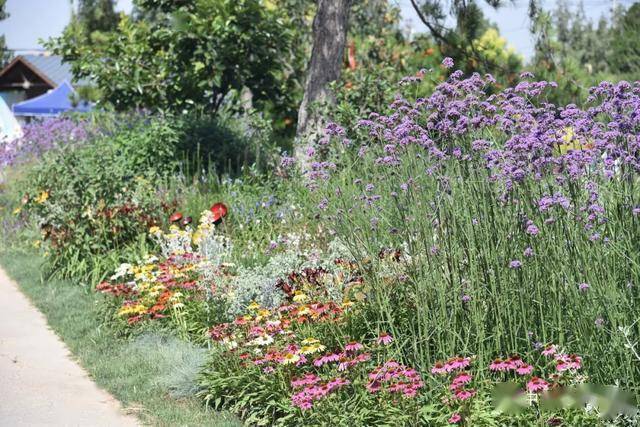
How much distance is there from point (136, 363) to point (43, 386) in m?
0.66

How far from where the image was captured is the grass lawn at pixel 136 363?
5133mm

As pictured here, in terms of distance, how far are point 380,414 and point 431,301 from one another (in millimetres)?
→ 672

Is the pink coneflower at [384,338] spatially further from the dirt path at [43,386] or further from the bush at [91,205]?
the bush at [91,205]

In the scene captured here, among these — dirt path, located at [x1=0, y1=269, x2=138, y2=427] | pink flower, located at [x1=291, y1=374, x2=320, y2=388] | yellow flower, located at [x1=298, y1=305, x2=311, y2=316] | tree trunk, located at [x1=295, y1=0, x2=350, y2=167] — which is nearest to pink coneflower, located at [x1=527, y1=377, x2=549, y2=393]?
pink flower, located at [x1=291, y1=374, x2=320, y2=388]

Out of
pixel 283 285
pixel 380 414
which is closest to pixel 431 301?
pixel 380 414

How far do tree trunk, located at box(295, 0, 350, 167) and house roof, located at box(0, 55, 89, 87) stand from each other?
96.6 ft

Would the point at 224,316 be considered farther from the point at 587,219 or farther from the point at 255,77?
the point at 255,77

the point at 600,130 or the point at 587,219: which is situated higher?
the point at 600,130

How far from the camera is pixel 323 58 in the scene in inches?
429

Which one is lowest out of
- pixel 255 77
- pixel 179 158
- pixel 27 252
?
pixel 27 252

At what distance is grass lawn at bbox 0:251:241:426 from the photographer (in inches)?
202

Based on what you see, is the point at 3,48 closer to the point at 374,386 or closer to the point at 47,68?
the point at 47,68

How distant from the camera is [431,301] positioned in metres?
4.61

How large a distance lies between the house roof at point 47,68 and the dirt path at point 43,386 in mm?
32814
